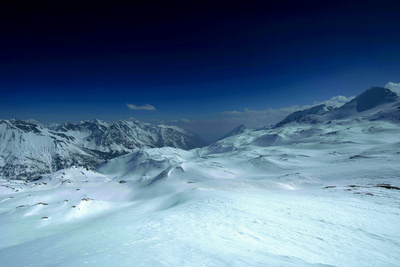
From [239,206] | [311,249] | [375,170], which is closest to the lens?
[311,249]

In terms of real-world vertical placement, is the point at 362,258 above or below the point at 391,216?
above

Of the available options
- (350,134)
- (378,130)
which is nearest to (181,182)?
(350,134)

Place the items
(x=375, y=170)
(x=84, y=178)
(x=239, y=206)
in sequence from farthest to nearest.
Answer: (x=84, y=178)
(x=375, y=170)
(x=239, y=206)

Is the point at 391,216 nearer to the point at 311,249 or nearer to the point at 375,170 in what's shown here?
the point at 311,249

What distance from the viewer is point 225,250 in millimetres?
9305

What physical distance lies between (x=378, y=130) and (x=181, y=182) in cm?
17476

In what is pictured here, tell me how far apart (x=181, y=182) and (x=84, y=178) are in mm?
78914

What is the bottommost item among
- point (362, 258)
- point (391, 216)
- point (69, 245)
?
point (391, 216)

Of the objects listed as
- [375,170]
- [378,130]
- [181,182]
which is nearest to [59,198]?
[181,182]

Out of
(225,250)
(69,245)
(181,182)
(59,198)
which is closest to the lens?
(225,250)

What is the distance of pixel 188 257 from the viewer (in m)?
8.16

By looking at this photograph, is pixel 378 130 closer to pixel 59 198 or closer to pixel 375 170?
pixel 375 170

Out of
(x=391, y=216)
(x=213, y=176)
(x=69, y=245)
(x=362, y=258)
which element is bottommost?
(x=213, y=176)

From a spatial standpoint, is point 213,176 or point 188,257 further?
point 213,176
